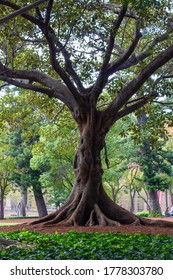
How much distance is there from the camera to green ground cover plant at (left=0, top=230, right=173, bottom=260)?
20.9 ft

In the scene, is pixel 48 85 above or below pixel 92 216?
above

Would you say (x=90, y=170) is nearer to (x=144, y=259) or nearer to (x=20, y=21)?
(x=20, y=21)

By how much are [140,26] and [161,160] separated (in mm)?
15946

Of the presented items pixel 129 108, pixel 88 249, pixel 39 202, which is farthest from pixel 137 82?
pixel 39 202

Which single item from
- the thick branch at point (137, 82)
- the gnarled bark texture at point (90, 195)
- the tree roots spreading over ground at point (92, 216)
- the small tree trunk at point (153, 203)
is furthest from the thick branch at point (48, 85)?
the small tree trunk at point (153, 203)

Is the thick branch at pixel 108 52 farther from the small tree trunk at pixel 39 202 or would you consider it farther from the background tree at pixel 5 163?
the small tree trunk at pixel 39 202

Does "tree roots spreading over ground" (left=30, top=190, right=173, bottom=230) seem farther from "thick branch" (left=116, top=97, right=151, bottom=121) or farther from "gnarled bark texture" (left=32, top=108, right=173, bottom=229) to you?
"thick branch" (left=116, top=97, right=151, bottom=121)

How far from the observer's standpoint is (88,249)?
7.05 m

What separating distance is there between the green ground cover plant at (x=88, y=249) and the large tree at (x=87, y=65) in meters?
3.63

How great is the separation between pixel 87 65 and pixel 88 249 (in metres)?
7.62

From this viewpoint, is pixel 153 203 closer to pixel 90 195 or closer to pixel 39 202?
pixel 39 202

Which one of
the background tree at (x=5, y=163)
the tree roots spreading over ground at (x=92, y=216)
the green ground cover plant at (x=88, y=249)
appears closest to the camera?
the green ground cover plant at (x=88, y=249)

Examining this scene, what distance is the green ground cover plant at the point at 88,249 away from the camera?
638 centimetres

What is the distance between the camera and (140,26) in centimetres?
1180
